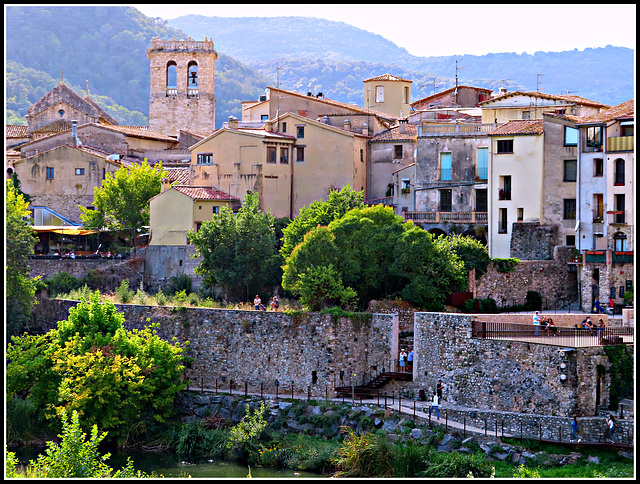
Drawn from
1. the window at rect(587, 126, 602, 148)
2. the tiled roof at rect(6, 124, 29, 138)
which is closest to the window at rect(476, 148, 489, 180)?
the window at rect(587, 126, 602, 148)

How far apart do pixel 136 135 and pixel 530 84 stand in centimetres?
12217

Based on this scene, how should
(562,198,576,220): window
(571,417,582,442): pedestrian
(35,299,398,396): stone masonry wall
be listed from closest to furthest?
(571,417,582,442): pedestrian, (35,299,398,396): stone masonry wall, (562,198,576,220): window

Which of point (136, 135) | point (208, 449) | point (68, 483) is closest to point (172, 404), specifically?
point (208, 449)

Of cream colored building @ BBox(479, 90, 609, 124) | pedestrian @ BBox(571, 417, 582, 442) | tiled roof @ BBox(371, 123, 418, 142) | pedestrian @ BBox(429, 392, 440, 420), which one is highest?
cream colored building @ BBox(479, 90, 609, 124)

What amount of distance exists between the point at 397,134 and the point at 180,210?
13.1 m

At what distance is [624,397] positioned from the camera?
3850 cm

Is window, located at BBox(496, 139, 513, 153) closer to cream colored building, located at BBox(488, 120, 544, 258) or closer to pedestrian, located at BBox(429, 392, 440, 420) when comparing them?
cream colored building, located at BBox(488, 120, 544, 258)

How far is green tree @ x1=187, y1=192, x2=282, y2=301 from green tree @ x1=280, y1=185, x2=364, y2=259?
0.94 m

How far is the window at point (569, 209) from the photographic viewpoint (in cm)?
5156

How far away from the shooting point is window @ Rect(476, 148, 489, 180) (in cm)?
5569

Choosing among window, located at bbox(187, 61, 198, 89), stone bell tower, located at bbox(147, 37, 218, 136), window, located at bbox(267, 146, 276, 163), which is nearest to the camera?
window, located at bbox(267, 146, 276, 163)

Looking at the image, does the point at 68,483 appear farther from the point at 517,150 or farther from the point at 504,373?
the point at 517,150

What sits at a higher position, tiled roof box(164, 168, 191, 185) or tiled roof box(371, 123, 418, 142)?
tiled roof box(371, 123, 418, 142)

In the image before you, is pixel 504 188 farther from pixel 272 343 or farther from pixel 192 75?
pixel 192 75
